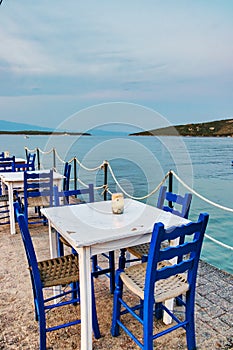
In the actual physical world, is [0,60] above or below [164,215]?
above

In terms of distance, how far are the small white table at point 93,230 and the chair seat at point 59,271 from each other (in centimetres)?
20

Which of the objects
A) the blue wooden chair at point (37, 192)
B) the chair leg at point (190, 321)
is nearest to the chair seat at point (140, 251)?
the chair leg at point (190, 321)

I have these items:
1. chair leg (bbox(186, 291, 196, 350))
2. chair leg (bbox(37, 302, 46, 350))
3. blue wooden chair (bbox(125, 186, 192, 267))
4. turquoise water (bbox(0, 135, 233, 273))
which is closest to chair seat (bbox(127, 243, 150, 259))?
blue wooden chair (bbox(125, 186, 192, 267))

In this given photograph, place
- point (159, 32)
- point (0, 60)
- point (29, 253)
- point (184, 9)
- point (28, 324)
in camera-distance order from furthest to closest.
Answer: point (0, 60) → point (159, 32) → point (184, 9) → point (28, 324) → point (29, 253)

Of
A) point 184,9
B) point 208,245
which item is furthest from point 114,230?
point 184,9

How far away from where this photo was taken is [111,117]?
3.45 meters

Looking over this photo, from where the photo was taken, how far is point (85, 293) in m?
1.55

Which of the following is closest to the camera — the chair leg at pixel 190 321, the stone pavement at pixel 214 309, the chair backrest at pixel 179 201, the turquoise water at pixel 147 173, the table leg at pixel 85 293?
the table leg at pixel 85 293

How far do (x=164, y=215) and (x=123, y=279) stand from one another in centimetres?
58

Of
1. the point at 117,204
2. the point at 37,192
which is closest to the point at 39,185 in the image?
the point at 37,192

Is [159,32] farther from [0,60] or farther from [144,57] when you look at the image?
[0,60]

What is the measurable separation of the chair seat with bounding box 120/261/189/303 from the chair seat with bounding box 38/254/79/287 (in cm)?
34

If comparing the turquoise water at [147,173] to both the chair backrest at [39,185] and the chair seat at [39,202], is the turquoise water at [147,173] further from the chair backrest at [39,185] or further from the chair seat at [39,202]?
the chair seat at [39,202]

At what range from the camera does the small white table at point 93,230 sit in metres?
1.54
